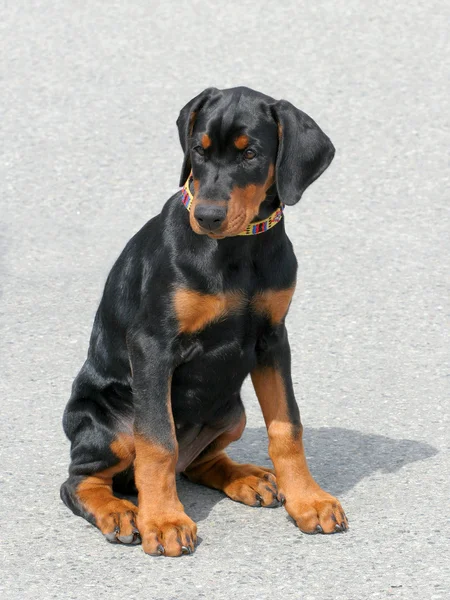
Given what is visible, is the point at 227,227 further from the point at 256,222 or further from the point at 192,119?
the point at 192,119

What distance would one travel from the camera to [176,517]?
4617mm

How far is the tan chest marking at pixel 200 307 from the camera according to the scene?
457 cm

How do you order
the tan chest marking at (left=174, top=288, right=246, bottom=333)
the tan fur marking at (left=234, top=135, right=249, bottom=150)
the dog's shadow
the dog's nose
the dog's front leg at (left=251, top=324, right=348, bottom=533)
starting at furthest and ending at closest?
1. the dog's shadow
2. the dog's front leg at (left=251, top=324, right=348, bottom=533)
3. the tan chest marking at (left=174, top=288, right=246, bottom=333)
4. the tan fur marking at (left=234, top=135, right=249, bottom=150)
5. the dog's nose

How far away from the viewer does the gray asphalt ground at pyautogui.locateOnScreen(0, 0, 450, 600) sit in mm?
4586

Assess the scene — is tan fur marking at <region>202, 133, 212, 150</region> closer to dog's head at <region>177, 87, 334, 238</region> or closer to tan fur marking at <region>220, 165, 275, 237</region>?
dog's head at <region>177, 87, 334, 238</region>

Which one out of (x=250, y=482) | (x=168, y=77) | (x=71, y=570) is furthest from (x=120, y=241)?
(x=71, y=570)

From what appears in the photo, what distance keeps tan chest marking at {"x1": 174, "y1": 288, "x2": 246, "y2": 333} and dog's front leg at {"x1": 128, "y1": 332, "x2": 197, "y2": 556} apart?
145 mm

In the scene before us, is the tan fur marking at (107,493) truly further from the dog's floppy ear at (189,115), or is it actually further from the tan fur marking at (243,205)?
the dog's floppy ear at (189,115)

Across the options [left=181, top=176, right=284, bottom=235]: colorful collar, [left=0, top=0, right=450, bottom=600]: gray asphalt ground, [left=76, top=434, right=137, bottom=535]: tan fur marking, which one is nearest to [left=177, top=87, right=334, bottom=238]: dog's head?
[left=181, top=176, right=284, bottom=235]: colorful collar

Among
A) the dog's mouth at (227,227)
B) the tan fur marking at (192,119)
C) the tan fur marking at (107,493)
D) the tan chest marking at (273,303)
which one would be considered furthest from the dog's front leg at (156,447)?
the tan fur marking at (192,119)

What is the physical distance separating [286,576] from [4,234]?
447 centimetres

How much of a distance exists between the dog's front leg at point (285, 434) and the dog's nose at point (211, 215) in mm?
662

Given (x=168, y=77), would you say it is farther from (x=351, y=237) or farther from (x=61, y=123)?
(x=351, y=237)

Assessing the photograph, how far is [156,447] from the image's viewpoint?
4.59 m
